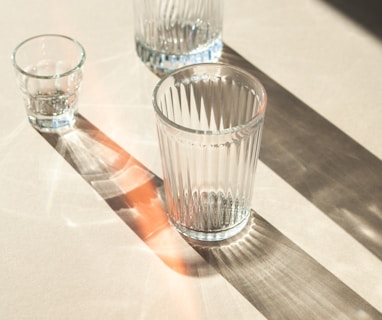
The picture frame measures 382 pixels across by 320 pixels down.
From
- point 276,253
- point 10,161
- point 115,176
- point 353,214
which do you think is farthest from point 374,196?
point 10,161

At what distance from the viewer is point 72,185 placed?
0.82m

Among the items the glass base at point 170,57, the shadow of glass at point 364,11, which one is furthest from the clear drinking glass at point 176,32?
the shadow of glass at point 364,11

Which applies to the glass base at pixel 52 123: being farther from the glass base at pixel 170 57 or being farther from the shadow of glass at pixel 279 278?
the shadow of glass at pixel 279 278

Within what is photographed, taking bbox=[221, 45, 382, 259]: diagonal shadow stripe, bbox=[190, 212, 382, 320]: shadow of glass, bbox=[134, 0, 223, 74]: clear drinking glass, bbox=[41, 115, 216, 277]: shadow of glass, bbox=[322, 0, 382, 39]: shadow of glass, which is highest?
bbox=[134, 0, 223, 74]: clear drinking glass

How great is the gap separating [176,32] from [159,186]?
0.27 metres

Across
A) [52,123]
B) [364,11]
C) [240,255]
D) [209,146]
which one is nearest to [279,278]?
[240,255]

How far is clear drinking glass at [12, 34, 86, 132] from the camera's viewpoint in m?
0.88

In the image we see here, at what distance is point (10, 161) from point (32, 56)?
6.4 inches

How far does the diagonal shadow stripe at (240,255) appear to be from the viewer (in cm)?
69

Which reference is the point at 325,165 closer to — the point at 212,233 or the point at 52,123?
the point at 212,233

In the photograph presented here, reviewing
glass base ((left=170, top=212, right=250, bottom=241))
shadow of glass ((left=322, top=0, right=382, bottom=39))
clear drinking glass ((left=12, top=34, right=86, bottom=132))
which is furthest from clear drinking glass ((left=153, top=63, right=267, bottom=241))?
shadow of glass ((left=322, top=0, right=382, bottom=39))

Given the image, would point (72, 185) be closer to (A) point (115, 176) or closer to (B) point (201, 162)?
(A) point (115, 176)

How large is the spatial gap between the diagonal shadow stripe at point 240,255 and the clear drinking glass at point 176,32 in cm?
17

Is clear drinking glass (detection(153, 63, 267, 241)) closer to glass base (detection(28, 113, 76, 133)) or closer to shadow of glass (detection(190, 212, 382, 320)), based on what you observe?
shadow of glass (detection(190, 212, 382, 320))
